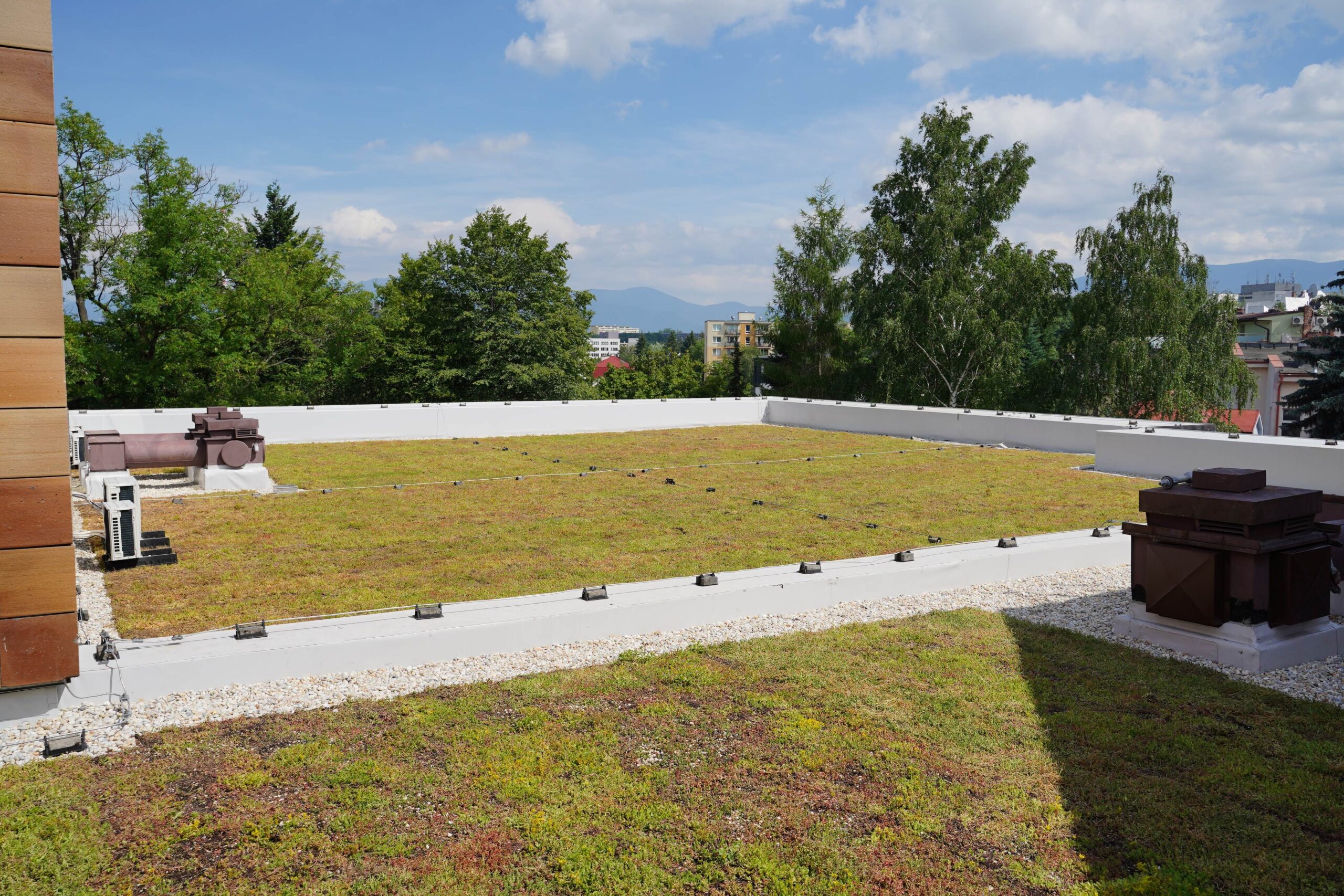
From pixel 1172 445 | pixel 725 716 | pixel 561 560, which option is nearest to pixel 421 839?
pixel 725 716

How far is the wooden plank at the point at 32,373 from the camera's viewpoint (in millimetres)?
3717

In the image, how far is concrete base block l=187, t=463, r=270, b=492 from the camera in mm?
10727

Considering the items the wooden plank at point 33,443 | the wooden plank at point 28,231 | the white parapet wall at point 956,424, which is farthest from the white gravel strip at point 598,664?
the white parapet wall at point 956,424

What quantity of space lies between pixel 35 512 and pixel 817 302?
33701mm

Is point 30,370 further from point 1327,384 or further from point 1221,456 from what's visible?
point 1327,384

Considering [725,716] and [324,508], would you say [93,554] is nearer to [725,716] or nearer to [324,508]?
[324,508]

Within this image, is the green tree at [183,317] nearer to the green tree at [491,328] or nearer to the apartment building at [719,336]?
the green tree at [491,328]

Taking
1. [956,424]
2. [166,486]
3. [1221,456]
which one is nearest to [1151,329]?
[956,424]

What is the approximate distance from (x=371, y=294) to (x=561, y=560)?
3135 cm

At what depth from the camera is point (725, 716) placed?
3986 millimetres

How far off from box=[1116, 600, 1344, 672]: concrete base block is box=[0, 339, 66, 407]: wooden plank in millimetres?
5682

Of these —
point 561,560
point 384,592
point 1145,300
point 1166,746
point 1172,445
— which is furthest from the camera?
point 1145,300

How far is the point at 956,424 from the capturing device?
17406 millimetres

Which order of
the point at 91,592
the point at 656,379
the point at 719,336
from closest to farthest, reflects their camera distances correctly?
the point at 91,592
the point at 656,379
the point at 719,336
